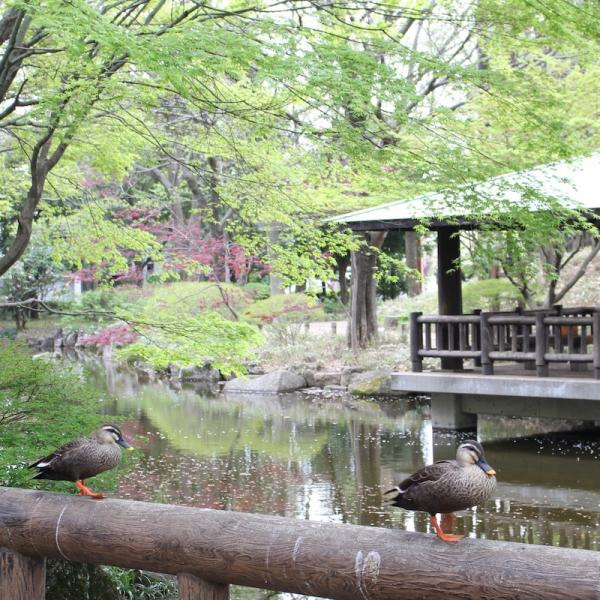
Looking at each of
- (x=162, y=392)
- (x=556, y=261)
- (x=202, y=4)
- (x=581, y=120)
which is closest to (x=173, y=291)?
(x=162, y=392)

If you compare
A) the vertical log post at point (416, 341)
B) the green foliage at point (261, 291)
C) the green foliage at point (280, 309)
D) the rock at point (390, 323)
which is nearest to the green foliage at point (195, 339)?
the vertical log post at point (416, 341)

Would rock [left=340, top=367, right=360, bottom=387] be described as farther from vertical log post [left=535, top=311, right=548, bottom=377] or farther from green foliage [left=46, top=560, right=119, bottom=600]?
green foliage [left=46, top=560, right=119, bottom=600]

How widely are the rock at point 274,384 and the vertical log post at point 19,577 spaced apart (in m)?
17.3

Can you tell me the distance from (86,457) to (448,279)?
11.5m

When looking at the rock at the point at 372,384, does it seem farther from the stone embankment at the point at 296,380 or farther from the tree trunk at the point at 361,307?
the tree trunk at the point at 361,307

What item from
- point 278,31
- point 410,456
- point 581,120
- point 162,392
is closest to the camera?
point 278,31

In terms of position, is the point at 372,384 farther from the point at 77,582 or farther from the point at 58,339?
the point at 58,339

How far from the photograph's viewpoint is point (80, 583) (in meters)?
5.99

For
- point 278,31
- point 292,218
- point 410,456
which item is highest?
point 278,31

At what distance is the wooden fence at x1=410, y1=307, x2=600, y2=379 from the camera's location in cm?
1279

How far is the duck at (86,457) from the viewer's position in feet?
14.1

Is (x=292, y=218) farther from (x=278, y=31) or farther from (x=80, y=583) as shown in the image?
(x=80, y=583)

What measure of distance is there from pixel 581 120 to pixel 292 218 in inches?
378

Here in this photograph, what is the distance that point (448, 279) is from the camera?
15156 mm
